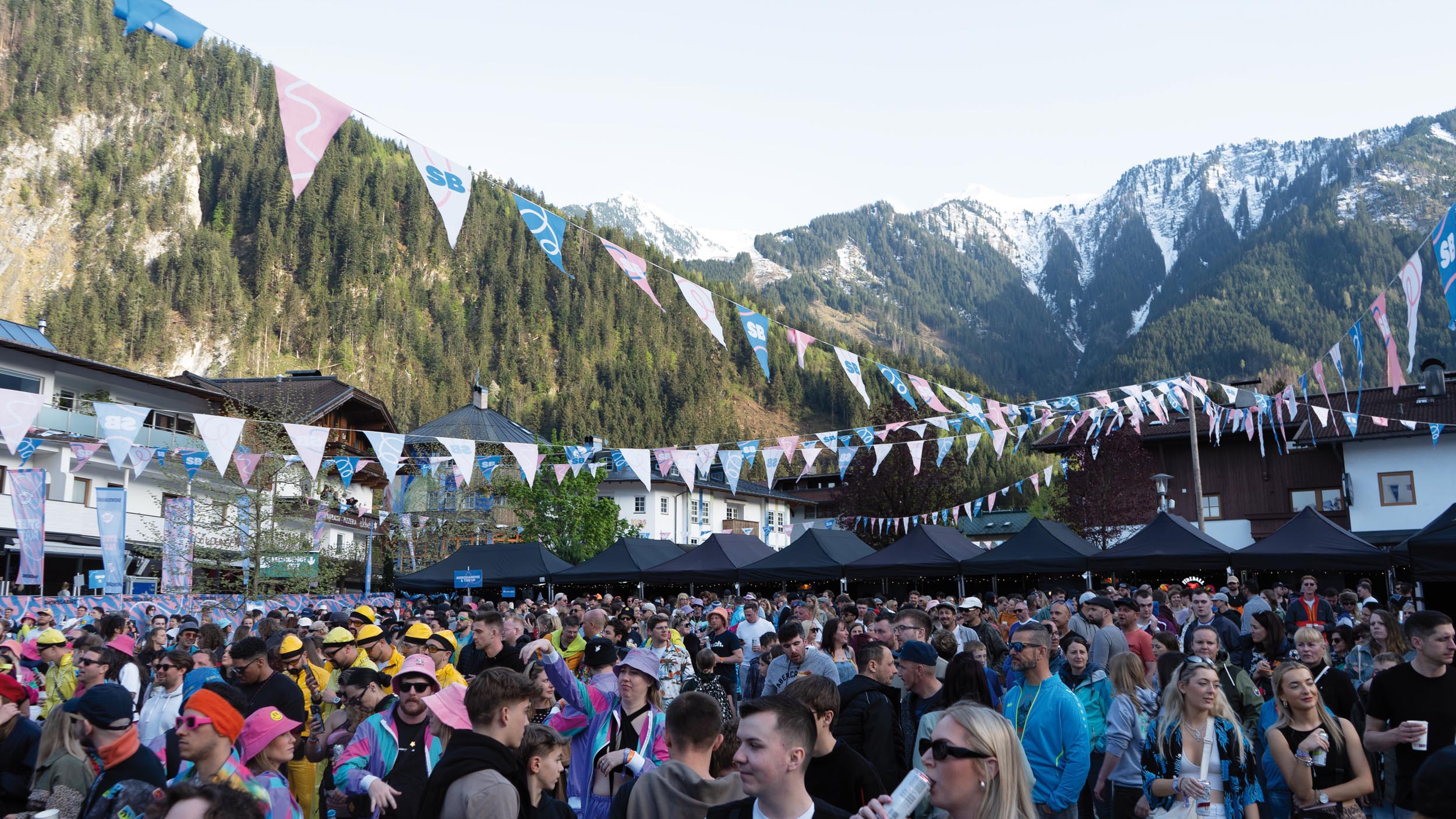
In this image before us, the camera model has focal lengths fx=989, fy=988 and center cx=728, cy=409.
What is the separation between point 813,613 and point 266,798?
963 centimetres

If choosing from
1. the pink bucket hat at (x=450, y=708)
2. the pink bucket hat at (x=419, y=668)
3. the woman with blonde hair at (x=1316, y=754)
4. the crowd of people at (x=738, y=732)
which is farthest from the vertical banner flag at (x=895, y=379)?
the pink bucket hat at (x=450, y=708)

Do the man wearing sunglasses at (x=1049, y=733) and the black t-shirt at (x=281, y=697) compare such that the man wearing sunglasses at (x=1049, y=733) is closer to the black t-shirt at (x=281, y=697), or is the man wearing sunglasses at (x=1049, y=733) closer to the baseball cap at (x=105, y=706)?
the black t-shirt at (x=281, y=697)

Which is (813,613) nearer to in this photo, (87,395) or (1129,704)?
(1129,704)

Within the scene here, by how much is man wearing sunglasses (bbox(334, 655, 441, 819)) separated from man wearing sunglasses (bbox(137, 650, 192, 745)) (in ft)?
6.82

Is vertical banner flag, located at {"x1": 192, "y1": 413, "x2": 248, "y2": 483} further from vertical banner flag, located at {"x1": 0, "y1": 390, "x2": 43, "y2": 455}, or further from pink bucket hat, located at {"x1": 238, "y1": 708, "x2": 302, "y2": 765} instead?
pink bucket hat, located at {"x1": 238, "y1": 708, "x2": 302, "y2": 765}

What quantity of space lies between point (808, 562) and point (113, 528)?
15.2m

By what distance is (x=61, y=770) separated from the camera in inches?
177

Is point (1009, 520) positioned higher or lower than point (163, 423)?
lower

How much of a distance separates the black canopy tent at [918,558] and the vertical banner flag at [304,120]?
16428 millimetres

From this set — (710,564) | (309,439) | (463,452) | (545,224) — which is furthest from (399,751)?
(710,564)

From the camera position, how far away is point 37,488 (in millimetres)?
20609

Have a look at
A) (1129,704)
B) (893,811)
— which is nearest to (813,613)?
A: (1129,704)

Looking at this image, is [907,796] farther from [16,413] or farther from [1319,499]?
[1319,499]

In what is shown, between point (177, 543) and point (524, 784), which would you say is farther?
point (177, 543)
